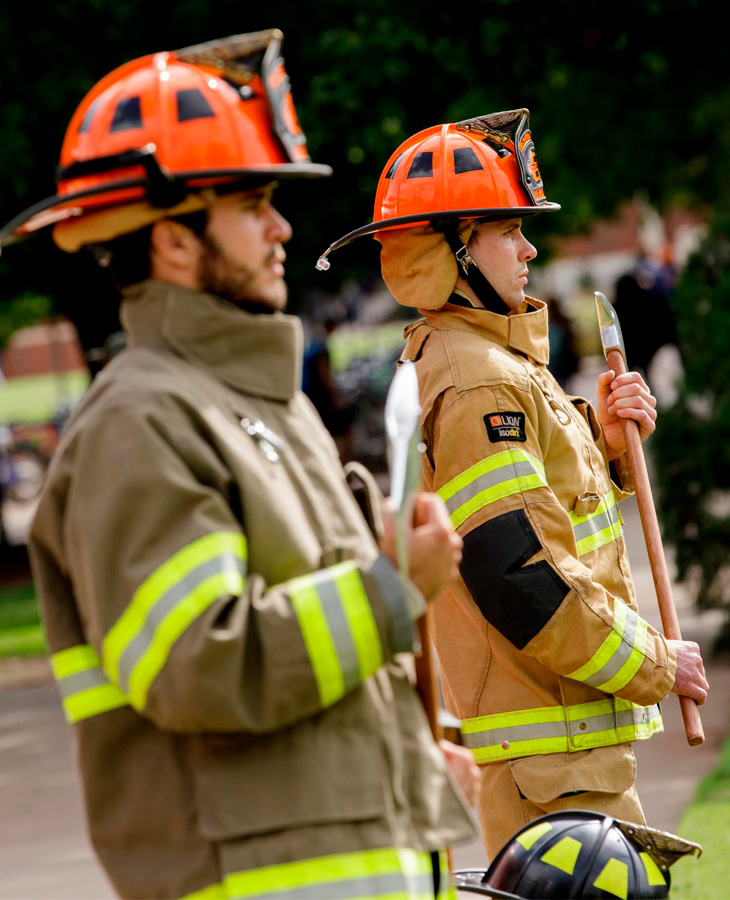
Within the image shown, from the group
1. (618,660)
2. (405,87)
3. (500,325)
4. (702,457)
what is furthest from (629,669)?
(405,87)

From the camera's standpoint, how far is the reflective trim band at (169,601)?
2090 millimetres

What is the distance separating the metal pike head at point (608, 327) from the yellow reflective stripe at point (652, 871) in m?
1.36

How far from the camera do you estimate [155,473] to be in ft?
6.91

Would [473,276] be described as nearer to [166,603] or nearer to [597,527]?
[597,527]

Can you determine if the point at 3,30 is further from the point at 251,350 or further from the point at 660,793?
the point at 251,350

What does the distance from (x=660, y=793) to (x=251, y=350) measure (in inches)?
184

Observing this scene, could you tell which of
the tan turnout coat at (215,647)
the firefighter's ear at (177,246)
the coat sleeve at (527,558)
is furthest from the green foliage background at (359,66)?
the tan turnout coat at (215,647)

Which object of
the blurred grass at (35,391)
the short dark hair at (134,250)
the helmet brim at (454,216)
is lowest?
the blurred grass at (35,391)

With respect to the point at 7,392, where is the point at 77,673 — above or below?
above

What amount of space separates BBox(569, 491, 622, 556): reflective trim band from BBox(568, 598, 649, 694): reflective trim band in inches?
7.6

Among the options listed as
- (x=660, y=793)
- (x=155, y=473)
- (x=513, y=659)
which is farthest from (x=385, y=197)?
(x=660, y=793)

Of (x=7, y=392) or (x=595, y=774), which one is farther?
(x=7, y=392)

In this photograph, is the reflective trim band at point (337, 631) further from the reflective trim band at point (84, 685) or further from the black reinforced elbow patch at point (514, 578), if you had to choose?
the black reinforced elbow patch at point (514, 578)

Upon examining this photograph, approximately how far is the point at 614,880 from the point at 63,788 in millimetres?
5454
